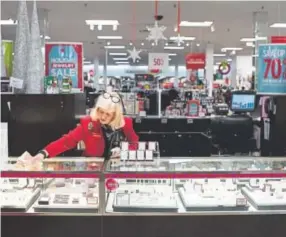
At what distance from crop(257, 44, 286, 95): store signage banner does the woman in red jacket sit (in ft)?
12.5

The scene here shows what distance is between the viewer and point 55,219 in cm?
306

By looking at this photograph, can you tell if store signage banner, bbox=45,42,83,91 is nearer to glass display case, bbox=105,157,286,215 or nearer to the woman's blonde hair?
the woman's blonde hair

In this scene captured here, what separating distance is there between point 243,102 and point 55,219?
7.41 metres

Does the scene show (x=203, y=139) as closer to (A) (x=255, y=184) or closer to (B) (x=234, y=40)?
(A) (x=255, y=184)

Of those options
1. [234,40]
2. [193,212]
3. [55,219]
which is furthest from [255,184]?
[234,40]

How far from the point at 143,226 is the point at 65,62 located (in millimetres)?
3836

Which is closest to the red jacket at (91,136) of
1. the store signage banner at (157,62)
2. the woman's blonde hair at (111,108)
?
the woman's blonde hair at (111,108)

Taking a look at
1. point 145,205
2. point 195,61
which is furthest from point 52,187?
point 195,61

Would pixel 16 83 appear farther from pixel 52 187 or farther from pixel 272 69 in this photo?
pixel 272 69

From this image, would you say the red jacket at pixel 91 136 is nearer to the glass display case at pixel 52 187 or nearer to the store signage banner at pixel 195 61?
the glass display case at pixel 52 187

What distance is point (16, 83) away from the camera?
16.4 feet

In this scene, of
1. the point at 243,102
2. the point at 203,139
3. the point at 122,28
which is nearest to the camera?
the point at 203,139

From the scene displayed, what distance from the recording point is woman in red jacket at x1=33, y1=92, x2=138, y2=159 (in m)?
3.91

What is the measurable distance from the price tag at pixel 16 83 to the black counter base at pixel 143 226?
2242 mm
